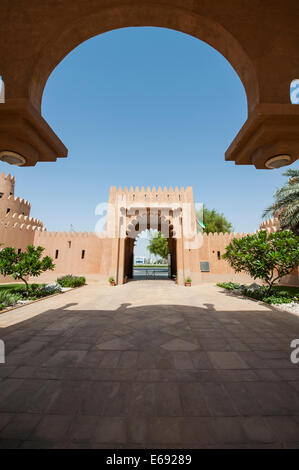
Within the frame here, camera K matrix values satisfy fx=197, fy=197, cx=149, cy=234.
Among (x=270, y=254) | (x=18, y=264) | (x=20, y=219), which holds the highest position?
(x=20, y=219)

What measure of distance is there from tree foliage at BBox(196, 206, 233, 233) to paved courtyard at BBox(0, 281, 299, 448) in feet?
91.4

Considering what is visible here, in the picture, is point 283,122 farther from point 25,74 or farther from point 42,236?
point 42,236

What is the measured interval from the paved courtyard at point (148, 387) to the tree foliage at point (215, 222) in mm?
27855

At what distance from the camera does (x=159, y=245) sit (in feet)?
117

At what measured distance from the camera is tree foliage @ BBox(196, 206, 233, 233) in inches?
1244

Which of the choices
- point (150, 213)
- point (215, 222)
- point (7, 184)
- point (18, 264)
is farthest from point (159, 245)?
point (18, 264)

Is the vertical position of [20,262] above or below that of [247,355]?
above

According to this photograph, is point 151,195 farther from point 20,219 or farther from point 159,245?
point 159,245

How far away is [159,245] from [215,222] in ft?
34.1

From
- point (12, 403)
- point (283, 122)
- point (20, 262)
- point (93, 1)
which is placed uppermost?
point (93, 1)

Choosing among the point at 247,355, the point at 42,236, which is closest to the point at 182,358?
the point at 247,355

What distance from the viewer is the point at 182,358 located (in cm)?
314

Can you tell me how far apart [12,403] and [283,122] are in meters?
4.32
